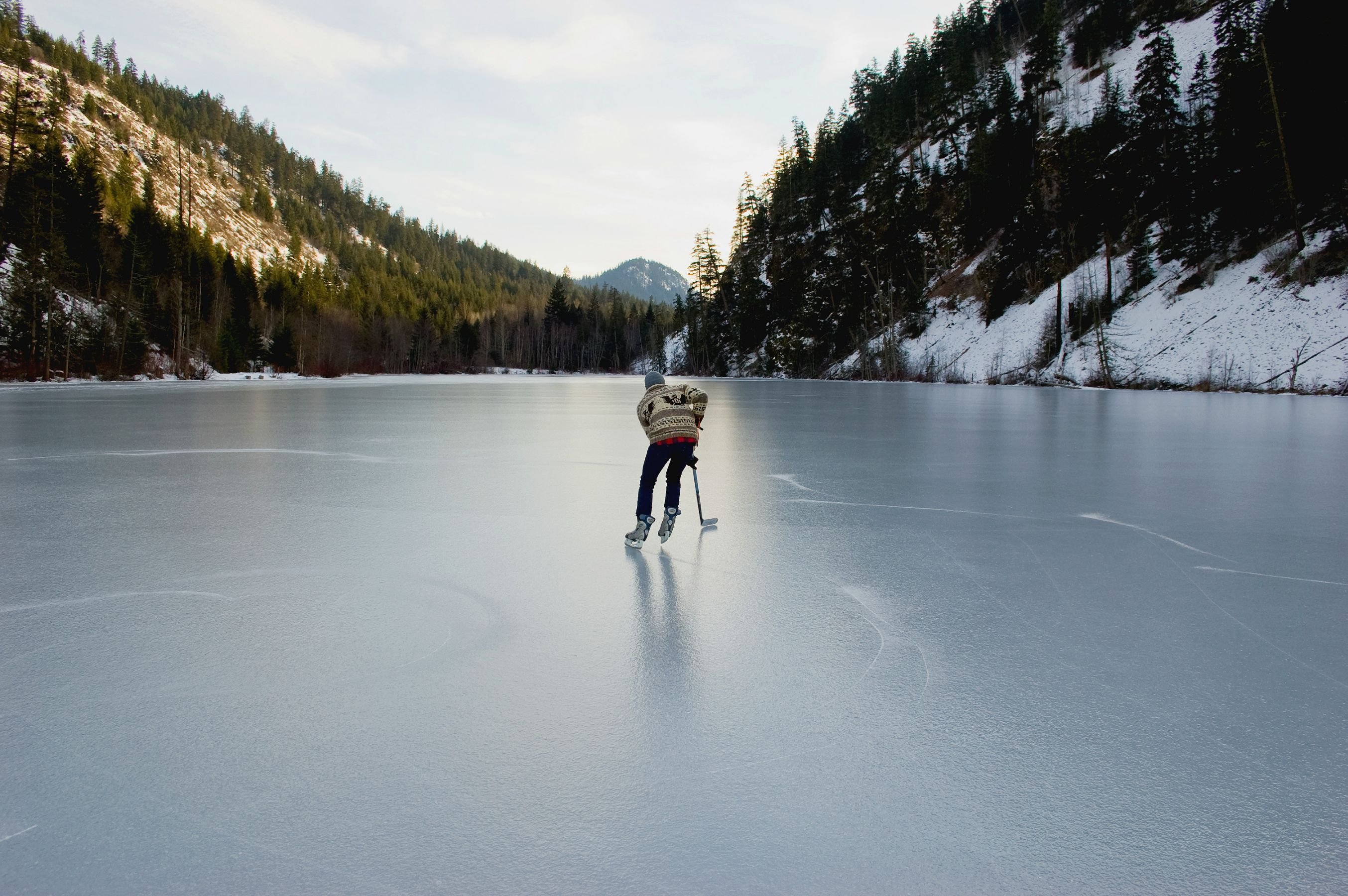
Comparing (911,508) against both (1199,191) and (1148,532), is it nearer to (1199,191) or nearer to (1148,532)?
(1148,532)

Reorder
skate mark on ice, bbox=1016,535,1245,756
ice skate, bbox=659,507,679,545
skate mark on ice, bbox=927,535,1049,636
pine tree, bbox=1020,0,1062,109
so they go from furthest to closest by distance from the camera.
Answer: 1. pine tree, bbox=1020,0,1062,109
2. ice skate, bbox=659,507,679,545
3. skate mark on ice, bbox=927,535,1049,636
4. skate mark on ice, bbox=1016,535,1245,756

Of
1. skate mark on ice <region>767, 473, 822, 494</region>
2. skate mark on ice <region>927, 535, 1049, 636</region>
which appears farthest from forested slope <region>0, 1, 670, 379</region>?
skate mark on ice <region>927, 535, 1049, 636</region>

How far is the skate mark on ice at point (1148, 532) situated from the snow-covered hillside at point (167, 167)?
417ft

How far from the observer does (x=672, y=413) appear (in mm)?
6801

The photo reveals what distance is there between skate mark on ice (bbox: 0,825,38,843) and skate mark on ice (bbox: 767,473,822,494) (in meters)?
7.54

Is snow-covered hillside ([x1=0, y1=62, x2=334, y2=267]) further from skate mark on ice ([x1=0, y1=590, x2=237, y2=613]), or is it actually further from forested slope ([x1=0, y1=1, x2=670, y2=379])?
skate mark on ice ([x1=0, y1=590, x2=237, y2=613])

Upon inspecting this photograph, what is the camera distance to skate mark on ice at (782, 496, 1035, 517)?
7.66m

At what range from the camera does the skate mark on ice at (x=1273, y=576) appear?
5.31 m

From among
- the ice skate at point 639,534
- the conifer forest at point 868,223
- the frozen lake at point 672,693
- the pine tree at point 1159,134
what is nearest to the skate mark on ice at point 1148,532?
the frozen lake at point 672,693

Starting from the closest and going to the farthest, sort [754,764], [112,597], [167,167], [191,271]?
[754,764] < [112,597] < [191,271] < [167,167]

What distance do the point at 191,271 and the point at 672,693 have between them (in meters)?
96.7

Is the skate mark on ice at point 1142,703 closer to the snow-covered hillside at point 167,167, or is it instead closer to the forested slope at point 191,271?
the forested slope at point 191,271

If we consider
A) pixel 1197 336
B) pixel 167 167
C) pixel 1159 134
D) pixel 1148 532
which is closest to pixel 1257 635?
pixel 1148 532

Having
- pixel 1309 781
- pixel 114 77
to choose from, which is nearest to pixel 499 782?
pixel 1309 781
